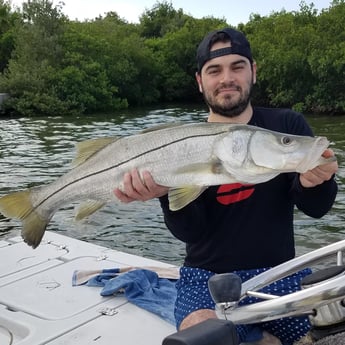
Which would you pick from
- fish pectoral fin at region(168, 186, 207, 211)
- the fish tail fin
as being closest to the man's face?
fish pectoral fin at region(168, 186, 207, 211)

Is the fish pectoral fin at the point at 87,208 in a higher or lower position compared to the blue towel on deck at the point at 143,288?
higher

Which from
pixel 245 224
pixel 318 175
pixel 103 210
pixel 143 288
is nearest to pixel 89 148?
pixel 245 224

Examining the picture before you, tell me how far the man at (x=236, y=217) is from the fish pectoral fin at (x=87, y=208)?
388mm

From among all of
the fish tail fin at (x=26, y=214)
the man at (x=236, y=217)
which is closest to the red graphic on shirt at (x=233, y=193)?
the man at (x=236, y=217)

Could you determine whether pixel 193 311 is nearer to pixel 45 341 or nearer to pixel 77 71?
pixel 45 341

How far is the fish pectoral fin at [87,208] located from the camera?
2.96 m

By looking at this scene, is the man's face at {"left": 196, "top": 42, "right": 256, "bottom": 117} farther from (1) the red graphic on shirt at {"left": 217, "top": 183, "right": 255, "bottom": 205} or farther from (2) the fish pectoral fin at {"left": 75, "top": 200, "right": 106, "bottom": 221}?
(2) the fish pectoral fin at {"left": 75, "top": 200, "right": 106, "bottom": 221}

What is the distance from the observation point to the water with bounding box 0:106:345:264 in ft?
28.6

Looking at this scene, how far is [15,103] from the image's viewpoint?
1268 inches

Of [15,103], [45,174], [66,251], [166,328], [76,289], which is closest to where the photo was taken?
[166,328]

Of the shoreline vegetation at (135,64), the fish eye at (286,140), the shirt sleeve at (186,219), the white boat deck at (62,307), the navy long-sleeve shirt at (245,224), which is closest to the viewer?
the fish eye at (286,140)

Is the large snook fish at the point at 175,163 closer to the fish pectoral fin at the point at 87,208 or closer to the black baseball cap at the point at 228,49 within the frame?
the fish pectoral fin at the point at 87,208

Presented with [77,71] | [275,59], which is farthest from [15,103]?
[275,59]

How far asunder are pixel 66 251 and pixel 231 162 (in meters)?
3.06
